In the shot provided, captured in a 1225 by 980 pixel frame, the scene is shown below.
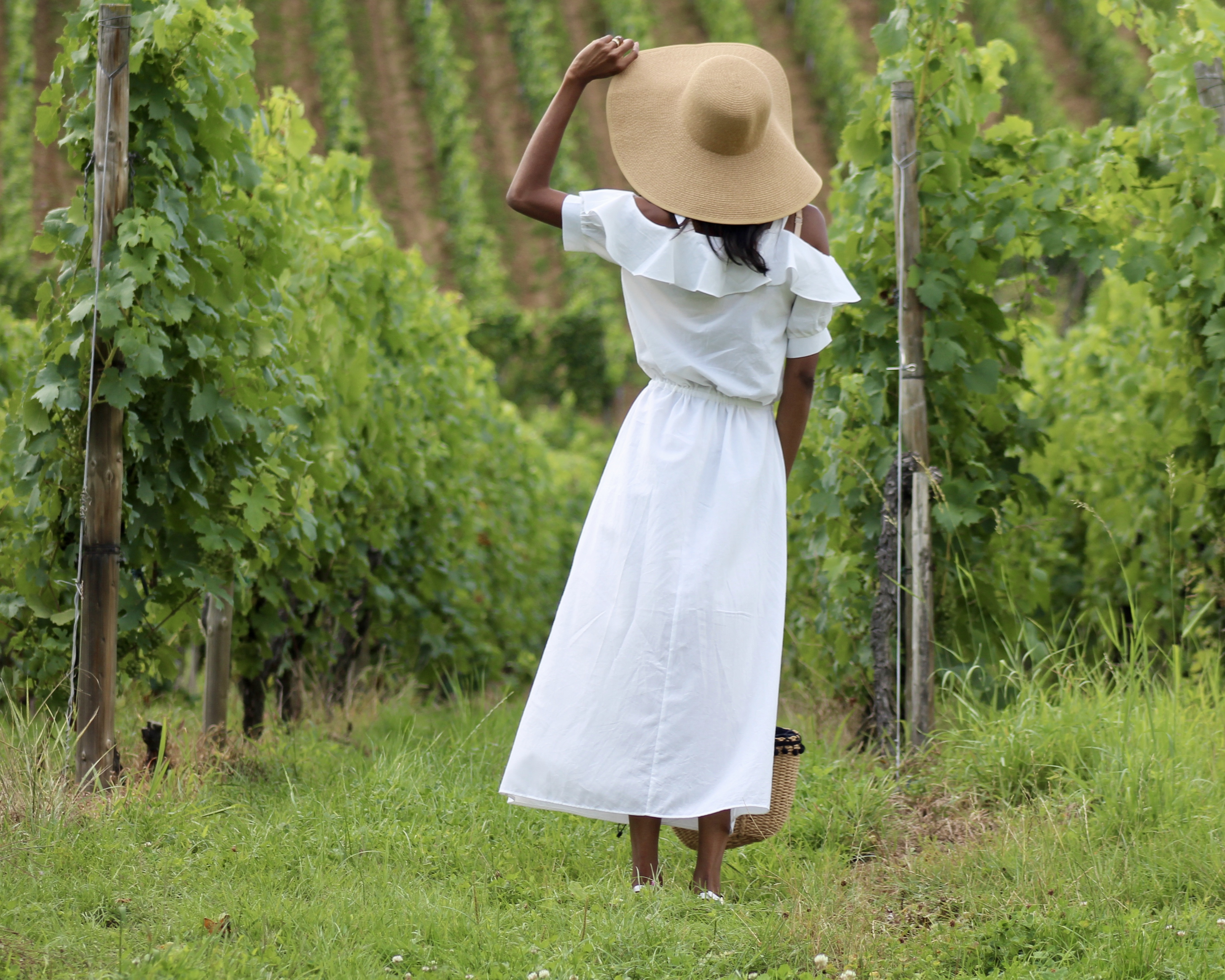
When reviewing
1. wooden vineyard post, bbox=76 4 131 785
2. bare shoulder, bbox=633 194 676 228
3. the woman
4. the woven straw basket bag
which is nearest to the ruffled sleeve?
the woman

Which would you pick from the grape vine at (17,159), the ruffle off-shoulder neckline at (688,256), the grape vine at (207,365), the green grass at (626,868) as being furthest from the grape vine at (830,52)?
the ruffle off-shoulder neckline at (688,256)

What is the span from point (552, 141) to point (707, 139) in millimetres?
323

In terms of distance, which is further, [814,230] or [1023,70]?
[1023,70]

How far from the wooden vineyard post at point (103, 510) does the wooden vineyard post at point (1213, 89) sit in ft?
10.7

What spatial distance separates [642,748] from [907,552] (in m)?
1.55

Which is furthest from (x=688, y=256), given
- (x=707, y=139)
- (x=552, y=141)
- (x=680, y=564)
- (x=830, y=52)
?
(x=830, y=52)

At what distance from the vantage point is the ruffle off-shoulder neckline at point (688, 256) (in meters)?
2.37

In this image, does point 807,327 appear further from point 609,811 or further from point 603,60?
point 609,811

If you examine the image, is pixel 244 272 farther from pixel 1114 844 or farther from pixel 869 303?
pixel 1114 844

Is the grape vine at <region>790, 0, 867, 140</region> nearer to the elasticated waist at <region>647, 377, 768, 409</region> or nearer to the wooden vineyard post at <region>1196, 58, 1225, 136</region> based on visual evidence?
the wooden vineyard post at <region>1196, 58, 1225, 136</region>

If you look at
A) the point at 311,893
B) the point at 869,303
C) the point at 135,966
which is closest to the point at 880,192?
the point at 869,303

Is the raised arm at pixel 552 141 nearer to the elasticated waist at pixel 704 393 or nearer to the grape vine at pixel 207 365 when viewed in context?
the elasticated waist at pixel 704 393

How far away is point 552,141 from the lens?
2443mm

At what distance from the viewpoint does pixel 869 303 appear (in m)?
3.85
